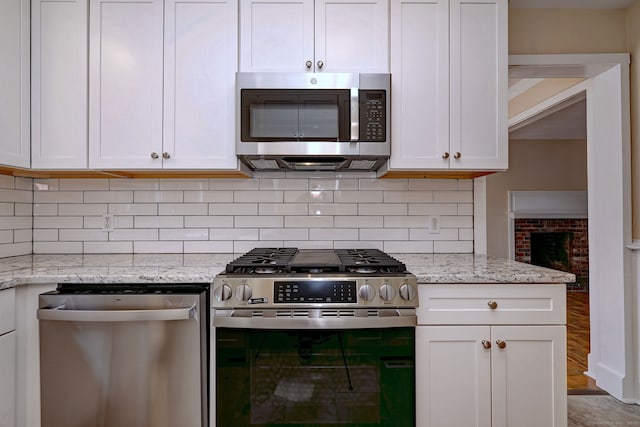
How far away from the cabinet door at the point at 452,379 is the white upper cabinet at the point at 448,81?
2.80 ft

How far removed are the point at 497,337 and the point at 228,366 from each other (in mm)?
1113

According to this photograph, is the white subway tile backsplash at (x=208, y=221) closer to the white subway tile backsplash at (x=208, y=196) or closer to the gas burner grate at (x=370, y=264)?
the white subway tile backsplash at (x=208, y=196)

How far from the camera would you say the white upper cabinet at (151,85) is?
78.1 inches

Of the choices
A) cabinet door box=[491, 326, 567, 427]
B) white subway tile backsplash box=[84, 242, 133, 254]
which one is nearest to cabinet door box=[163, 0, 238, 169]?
white subway tile backsplash box=[84, 242, 133, 254]

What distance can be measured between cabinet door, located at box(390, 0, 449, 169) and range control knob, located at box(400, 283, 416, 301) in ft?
2.17

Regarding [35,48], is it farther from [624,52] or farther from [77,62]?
[624,52]

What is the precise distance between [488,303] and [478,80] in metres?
1.11

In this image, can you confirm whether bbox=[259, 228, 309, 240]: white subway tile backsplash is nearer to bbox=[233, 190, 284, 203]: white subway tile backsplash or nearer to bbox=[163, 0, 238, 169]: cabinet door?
bbox=[233, 190, 284, 203]: white subway tile backsplash

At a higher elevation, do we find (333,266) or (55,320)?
(333,266)

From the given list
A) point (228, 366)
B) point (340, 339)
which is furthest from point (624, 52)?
point (228, 366)

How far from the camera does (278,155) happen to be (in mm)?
1935

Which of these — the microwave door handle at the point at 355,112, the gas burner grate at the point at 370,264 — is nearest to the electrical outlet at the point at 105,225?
the gas burner grate at the point at 370,264

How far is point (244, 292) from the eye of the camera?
159 centimetres

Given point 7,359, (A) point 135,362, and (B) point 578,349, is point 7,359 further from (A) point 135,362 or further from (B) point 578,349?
(B) point 578,349
